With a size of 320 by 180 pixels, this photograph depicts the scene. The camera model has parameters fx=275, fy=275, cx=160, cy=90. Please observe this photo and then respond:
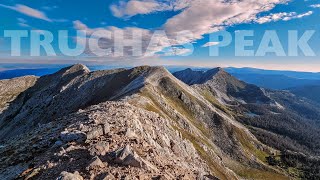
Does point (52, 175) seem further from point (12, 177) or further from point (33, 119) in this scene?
point (33, 119)

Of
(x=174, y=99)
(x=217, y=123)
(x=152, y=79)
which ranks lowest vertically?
(x=217, y=123)

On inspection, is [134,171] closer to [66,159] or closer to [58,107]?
[66,159]

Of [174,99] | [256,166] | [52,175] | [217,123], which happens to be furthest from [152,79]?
[52,175]

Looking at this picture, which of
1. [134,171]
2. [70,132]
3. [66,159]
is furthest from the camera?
[70,132]

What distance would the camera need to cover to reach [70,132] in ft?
122

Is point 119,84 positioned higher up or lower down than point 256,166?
higher up

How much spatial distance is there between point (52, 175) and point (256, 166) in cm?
16281

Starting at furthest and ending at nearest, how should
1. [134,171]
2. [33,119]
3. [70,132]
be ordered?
[33,119]
[70,132]
[134,171]

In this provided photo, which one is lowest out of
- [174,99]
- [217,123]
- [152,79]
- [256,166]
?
[256,166]

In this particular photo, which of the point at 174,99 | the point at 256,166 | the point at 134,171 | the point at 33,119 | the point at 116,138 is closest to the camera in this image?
the point at 134,171

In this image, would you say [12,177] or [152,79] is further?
[152,79]

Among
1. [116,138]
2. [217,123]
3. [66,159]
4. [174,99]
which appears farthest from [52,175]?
[217,123]

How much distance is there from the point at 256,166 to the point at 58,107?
13705 centimetres

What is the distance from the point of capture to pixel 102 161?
26.9 metres
